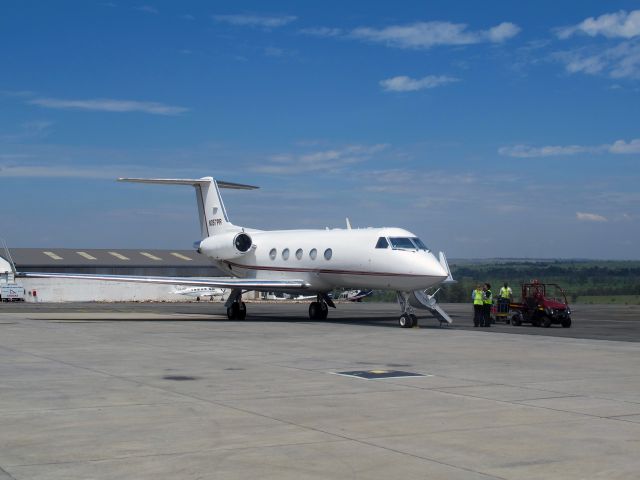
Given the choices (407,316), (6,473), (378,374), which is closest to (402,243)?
(407,316)

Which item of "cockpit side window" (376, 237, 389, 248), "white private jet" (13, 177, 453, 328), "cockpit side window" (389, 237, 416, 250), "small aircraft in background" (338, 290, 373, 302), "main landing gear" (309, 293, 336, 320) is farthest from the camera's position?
"small aircraft in background" (338, 290, 373, 302)

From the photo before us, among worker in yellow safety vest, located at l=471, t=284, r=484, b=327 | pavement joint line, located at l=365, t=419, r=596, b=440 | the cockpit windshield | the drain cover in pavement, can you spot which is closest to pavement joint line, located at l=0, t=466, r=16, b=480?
pavement joint line, located at l=365, t=419, r=596, b=440

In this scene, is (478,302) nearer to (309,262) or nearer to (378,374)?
(309,262)

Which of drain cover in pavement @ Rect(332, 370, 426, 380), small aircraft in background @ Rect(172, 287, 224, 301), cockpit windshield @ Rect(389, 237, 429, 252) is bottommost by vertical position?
drain cover in pavement @ Rect(332, 370, 426, 380)

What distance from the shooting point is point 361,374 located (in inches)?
532

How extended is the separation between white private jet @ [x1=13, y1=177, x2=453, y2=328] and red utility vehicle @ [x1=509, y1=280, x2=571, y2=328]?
10.2ft

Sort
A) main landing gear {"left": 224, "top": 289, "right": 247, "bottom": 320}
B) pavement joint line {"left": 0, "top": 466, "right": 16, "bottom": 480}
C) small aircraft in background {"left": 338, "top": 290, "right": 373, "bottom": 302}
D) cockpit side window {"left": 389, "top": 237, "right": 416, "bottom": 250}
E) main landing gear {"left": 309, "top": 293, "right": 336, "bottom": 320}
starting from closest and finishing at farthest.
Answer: pavement joint line {"left": 0, "top": 466, "right": 16, "bottom": 480} < cockpit side window {"left": 389, "top": 237, "right": 416, "bottom": 250} < main landing gear {"left": 224, "top": 289, "right": 247, "bottom": 320} < main landing gear {"left": 309, "top": 293, "right": 336, "bottom": 320} < small aircraft in background {"left": 338, "top": 290, "right": 373, "bottom": 302}

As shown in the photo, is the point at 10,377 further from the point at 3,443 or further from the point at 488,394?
the point at 488,394

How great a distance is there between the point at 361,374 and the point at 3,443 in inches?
267

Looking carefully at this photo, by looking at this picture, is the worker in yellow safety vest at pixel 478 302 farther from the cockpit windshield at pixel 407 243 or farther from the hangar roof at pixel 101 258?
the hangar roof at pixel 101 258

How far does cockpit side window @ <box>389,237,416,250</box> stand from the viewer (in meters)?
26.9

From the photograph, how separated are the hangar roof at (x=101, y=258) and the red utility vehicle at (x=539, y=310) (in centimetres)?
4957

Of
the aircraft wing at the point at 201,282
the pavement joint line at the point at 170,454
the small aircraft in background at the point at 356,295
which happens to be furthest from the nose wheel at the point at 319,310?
the small aircraft in background at the point at 356,295

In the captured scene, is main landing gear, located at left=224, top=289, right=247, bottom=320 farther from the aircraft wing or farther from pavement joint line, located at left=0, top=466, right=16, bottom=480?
pavement joint line, located at left=0, top=466, right=16, bottom=480
